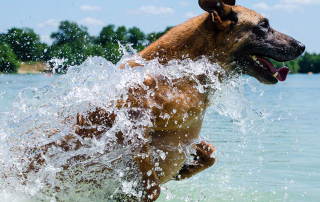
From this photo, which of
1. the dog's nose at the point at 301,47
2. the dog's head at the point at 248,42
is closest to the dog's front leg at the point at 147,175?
the dog's head at the point at 248,42

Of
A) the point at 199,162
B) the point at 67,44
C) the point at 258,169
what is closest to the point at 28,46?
the point at 67,44

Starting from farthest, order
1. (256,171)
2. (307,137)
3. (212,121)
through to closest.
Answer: (212,121)
(307,137)
(256,171)

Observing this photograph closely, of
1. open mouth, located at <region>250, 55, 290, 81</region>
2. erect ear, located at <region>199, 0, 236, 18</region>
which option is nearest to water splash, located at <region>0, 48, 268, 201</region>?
open mouth, located at <region>250, 55, 290, 81</region>

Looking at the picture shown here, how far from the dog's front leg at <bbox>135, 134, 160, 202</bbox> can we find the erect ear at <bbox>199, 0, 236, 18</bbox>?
1.59 metres

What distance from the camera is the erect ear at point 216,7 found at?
4.14 metres

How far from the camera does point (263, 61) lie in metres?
4.44

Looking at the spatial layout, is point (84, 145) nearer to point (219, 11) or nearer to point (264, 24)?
point (219, 11)

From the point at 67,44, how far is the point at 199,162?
369 inches

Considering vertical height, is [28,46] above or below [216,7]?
below

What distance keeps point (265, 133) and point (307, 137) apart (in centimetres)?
115

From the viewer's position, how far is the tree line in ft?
31.1

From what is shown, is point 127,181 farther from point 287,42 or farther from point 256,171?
point 256,171

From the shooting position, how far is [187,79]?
13.5 feet

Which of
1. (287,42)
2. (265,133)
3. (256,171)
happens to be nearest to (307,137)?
(265,133)
